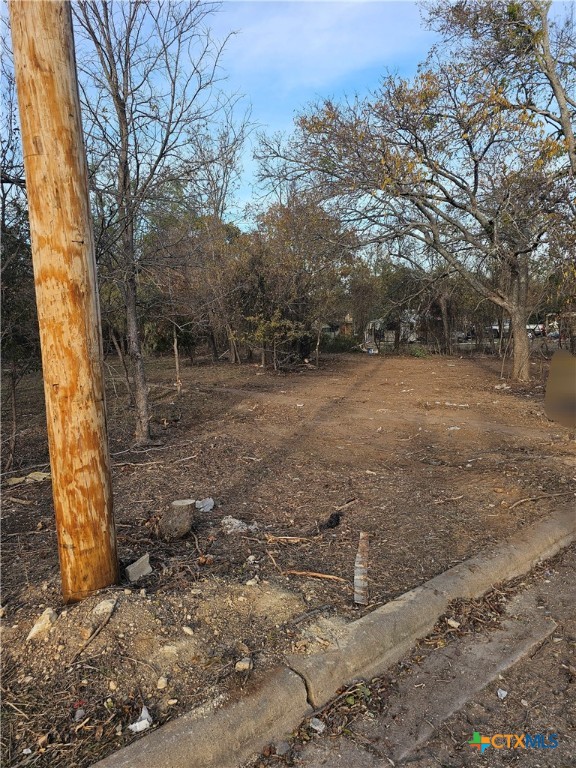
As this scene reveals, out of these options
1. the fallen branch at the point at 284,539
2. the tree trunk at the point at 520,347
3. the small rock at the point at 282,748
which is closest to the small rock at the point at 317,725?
the small rock at the point at 282,748

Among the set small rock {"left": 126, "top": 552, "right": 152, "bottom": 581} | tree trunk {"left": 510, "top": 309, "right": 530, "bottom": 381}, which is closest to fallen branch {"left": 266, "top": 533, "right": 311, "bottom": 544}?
small rock {"left": 126, "top": 552, "right": 152, "bottom": 581}

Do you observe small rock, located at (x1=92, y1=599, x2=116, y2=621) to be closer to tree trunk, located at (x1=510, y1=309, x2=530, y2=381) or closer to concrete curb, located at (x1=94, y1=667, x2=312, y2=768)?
concrete curb, located at (x1=94, y1=667, x2=312, y2=768)

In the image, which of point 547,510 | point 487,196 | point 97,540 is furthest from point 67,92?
point 487,196

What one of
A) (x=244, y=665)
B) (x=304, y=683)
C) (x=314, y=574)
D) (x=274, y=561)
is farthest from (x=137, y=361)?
(x=304, y=683)

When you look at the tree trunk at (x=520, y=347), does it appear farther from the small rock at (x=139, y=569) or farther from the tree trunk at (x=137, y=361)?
the small rock at (x=139, y=569)

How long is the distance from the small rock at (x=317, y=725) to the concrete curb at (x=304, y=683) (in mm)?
43

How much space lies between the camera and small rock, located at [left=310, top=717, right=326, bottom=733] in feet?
7.38

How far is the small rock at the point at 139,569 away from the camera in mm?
3113

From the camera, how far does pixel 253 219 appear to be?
18.2m

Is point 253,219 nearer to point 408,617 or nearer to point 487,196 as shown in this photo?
point 487,196

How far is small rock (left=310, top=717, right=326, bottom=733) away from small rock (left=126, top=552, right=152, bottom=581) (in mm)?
1346

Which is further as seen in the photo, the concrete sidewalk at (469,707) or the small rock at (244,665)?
the small rock at (244,665)

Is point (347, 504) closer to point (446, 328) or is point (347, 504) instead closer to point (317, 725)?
point (317, 725)

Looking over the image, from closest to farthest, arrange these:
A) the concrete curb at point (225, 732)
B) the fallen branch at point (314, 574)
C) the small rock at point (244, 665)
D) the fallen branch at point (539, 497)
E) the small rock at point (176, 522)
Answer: the concrete curb at point (225, 732) < the small rock at point (244, 665) < the fallen branch at point (314, 574) < the small rock at point (176, 522) < the fallen branch at point (539, 497)
